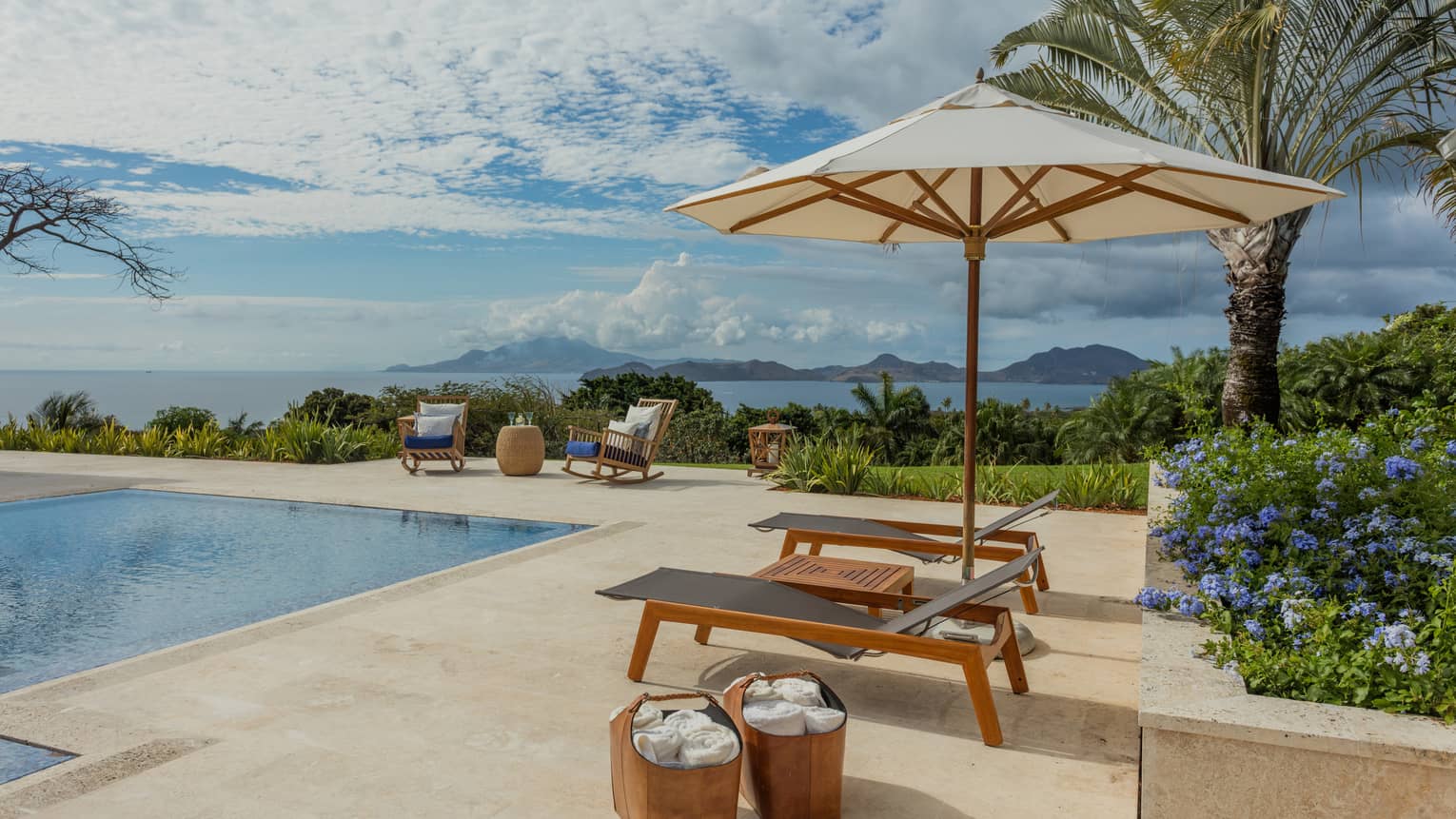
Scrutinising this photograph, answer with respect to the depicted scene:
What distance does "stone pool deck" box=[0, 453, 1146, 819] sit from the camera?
8.91 ft

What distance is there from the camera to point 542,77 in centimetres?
1251

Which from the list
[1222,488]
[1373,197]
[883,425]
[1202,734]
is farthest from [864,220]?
[883,425]

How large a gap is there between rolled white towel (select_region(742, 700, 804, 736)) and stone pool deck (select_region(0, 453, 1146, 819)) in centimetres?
35

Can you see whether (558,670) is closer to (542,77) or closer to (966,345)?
(966,345)

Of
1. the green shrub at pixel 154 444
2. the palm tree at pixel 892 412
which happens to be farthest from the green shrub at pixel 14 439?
the palm tree at pixel 892 412

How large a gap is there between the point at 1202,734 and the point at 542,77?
12.1 m

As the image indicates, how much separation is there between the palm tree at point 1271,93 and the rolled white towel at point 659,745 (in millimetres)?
8189

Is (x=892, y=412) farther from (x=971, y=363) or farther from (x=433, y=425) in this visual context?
(x=971, y=363)

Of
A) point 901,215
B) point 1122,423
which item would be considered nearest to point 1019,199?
point 901,215

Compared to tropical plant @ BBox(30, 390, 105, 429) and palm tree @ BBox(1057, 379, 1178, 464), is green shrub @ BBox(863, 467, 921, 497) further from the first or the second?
tropical plant @ BBox(30, 390, 105, 429)

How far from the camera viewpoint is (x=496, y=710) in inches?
133

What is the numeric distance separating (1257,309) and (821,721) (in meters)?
8.34

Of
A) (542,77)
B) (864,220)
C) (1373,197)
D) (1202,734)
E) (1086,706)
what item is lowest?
(1086,706)

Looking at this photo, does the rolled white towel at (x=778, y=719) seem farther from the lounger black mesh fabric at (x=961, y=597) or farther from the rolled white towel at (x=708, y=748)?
the lounger black mesh fabric at (x=961, y=597)
